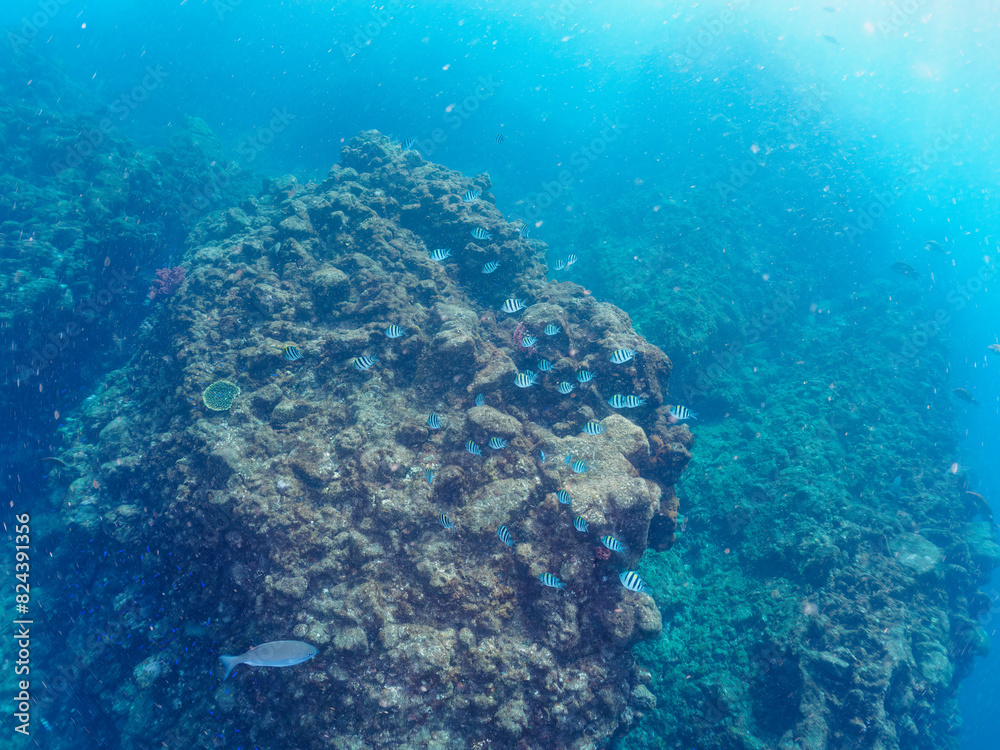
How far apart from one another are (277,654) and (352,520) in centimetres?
205

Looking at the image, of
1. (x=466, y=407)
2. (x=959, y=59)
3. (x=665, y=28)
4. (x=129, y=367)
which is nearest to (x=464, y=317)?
(x=466, y=407)

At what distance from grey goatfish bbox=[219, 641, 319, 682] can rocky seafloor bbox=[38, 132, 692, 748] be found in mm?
1077

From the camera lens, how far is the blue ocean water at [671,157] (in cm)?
1265

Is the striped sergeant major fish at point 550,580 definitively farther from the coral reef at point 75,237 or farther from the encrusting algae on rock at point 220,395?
the coral reef at point 75,237

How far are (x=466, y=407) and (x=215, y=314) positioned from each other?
551 cm

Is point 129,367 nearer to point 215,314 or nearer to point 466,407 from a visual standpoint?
point 215,314

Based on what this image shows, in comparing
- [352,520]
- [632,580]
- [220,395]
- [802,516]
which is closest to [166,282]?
[220,395]

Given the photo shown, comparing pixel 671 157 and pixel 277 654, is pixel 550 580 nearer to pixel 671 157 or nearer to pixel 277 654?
pixel 277 654

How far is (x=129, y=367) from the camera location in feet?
31.0

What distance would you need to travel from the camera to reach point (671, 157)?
109 feet

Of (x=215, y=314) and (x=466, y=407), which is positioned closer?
(x=466, y=407)

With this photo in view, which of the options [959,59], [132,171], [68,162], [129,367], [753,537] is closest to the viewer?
[129,367]

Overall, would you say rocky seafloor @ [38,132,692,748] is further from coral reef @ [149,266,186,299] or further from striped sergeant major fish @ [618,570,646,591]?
coral reef @ [149,266,186,299]

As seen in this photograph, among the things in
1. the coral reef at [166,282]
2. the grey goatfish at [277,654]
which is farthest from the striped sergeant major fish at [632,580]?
the coral reef at [166,282]
